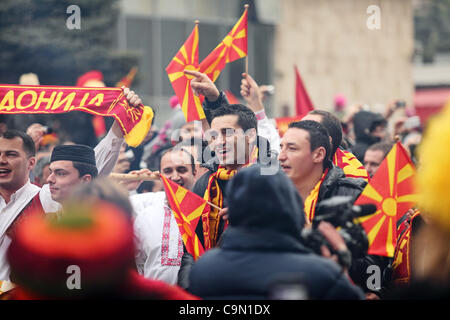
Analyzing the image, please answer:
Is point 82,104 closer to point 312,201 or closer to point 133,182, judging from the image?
point 133,182

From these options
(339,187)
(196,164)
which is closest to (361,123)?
(196,164)

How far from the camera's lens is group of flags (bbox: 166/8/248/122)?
593 centimetres

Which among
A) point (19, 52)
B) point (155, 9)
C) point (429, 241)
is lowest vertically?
point (429, 241)

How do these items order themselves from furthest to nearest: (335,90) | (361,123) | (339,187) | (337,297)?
1. (335,90)
2. (361,123)
3. (339,187)
4. (337,297)

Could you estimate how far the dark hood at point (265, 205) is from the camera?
312cm

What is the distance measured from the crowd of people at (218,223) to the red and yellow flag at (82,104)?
12 cm

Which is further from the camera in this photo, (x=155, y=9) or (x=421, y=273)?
(x=155, y=9)

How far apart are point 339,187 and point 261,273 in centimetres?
166

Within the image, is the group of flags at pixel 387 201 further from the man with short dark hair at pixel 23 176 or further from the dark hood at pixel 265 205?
the man with short dark hair at pixel 23 176

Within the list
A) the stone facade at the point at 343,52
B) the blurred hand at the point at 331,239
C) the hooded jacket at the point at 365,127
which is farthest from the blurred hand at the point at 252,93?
the stone facade at the point at 343,52

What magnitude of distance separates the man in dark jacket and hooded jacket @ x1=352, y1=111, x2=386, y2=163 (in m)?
4.81

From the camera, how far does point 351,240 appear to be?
3.53 metres

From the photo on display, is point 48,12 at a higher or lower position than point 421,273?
higher
